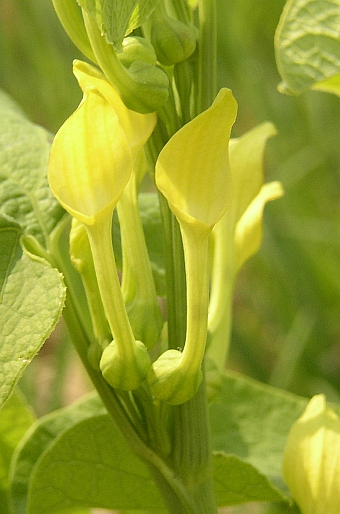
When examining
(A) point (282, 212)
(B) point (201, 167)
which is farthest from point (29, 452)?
(A) point (282, 212)

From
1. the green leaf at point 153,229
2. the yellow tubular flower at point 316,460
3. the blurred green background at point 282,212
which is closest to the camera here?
the yellow tubular flower at point 316,460

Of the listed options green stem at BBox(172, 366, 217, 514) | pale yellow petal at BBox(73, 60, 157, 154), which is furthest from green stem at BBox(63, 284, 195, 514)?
pale yellow petal at BBox(73, 60, 157, 154)

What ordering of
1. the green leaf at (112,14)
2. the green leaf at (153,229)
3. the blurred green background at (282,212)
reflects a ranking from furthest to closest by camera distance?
the blurred green background at (282,212) < the green leaf at (153,229) < the green leaf at (112,14)

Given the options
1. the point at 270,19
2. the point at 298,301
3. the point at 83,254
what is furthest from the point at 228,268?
the point at 270,19

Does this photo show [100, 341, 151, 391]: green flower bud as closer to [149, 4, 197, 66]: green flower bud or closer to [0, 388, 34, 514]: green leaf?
[149, 4, 197, 66]: green flower bud

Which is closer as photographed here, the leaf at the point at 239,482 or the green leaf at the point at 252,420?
the leaf at the point at 239,482

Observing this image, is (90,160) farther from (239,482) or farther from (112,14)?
(239,482)

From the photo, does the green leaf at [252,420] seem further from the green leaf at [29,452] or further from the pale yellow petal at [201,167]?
the pale yellow petal at [201,167]

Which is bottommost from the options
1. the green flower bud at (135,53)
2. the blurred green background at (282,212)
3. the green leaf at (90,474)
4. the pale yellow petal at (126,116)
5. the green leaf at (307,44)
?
the blurred green background at (282,212)

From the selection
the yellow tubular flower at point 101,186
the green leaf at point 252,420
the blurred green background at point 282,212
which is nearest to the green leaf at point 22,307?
the yellow tubular flower at point 101,186
